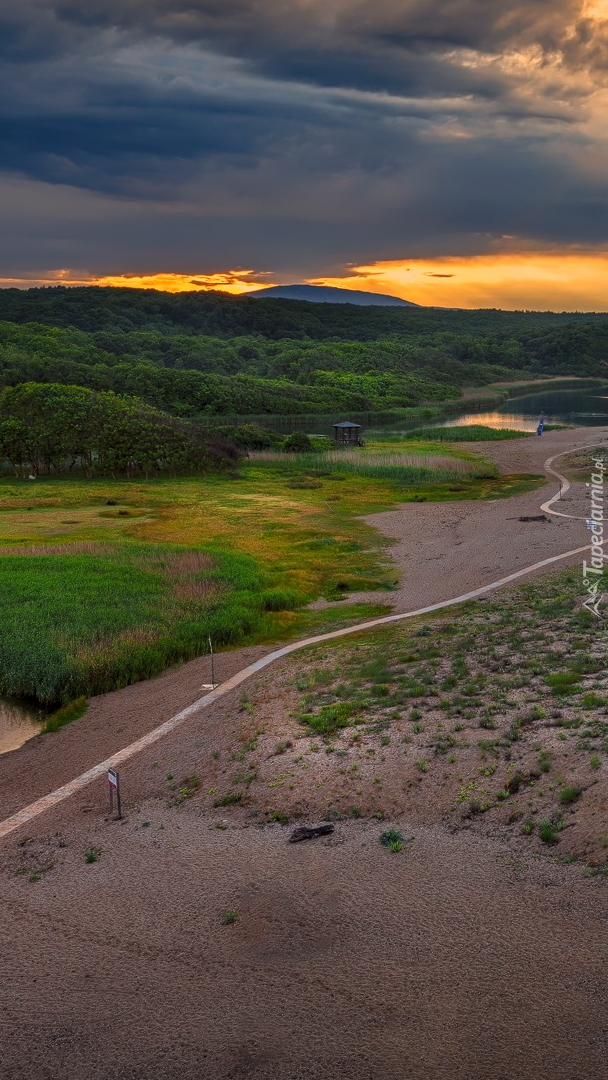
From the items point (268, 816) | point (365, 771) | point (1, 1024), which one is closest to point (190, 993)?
point (1, 1024)

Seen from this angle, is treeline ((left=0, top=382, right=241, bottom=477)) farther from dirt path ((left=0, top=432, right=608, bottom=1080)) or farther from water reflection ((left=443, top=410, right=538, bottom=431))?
dirt path ((left=0, top=432, right=608, bottom=1080))

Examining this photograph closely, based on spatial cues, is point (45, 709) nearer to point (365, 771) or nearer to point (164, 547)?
point (365, 771)

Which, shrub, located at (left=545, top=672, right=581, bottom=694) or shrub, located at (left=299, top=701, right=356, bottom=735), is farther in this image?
shrub, located at (left=299, top=701, right=356, bottom=735)

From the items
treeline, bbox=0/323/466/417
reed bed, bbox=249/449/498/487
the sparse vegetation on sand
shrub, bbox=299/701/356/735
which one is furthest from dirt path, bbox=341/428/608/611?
treeline, bbox=0/323/466/417

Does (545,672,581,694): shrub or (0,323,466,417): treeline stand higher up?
(0,323,466,417): treeline

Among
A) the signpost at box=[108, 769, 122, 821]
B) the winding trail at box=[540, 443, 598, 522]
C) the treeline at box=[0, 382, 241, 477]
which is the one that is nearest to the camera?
the signpost at box=[108, 769, 122, 821]

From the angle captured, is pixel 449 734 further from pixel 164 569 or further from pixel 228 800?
pixel 164 569
